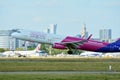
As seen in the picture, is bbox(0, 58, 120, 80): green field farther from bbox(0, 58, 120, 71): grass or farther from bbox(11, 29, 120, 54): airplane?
bbox(11, 29, 120, 54): airplane

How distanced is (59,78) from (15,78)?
344 cm

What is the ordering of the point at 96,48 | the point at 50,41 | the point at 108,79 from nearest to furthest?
the point at 108,79 < the point at 50,41 < the point at 96,48

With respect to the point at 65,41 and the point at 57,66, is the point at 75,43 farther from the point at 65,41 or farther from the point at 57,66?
the point at 57,66

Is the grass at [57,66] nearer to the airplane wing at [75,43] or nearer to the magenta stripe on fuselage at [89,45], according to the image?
the airplane wing at [75,43]

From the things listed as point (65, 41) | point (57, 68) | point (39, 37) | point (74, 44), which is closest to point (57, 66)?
point (57, 68)

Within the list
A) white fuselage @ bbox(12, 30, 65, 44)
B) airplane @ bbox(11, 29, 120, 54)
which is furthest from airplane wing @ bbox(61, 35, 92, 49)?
white fuselage @ bbox(12, 30, 65, 44)

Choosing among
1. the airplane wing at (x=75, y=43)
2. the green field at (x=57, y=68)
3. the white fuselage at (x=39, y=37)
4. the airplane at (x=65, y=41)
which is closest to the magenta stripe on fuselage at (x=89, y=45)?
the airplane at (x=65, y=41)

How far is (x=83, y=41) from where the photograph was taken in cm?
9088

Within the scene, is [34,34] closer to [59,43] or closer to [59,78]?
[59,43]

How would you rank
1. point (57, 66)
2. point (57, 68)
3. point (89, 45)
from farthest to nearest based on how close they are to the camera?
point (89, 45) < point (57, 66) < point (57, 68)

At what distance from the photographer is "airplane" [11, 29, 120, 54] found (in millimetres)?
87000

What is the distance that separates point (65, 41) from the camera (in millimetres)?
90438

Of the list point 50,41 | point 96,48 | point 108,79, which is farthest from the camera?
point 96,48

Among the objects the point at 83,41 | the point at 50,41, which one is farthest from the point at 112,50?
the point at 50,41
